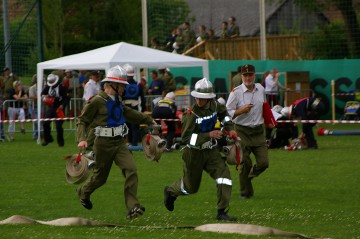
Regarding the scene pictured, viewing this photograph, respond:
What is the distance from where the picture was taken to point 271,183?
1841 centimetres

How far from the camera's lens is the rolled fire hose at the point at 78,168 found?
43.4 feet

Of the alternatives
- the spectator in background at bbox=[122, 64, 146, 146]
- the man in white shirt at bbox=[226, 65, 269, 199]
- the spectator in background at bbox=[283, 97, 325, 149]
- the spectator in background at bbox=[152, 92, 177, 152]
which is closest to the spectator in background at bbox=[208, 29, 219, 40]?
the spectator in background at bbox=[152, 92, 177, 152]

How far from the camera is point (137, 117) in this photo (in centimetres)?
1376

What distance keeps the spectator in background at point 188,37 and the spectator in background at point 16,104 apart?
23.7ft

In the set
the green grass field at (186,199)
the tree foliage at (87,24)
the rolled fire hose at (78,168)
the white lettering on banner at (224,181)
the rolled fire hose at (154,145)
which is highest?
the tree foliage at (87,24)

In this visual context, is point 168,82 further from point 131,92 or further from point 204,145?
point 204,145

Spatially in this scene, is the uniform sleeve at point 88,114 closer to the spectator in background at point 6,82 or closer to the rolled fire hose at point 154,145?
the rolled fire hose at point 154,145

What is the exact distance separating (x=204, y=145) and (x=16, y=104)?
66.6 ft

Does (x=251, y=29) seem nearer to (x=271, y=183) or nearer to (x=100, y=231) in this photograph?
(x=271, y=183)

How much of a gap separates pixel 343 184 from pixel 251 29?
103 ft

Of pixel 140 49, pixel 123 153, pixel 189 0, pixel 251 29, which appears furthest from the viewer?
pixel 251 29

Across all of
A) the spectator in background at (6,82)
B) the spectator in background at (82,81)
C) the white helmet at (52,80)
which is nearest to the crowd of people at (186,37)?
the spectator in background at (82,81)

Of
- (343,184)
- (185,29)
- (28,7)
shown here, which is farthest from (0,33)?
(343,184)

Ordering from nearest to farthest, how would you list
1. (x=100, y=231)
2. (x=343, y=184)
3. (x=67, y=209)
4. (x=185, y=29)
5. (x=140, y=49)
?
(x=100, y=231), (x=67, y=209), (x=343, y=184), (x=140, y=49), (x=185, y=29)
